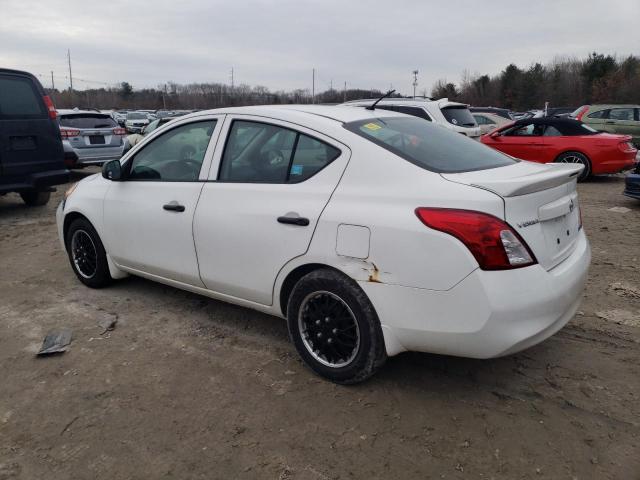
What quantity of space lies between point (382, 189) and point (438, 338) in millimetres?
839

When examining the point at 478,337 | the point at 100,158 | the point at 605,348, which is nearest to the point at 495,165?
the point at 478,337

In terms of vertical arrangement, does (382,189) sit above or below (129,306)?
above

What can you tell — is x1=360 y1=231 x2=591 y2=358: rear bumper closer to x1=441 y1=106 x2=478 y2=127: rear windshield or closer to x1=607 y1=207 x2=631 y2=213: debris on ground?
x1=607 y1=207 x2=631 y2=213: debris on ground

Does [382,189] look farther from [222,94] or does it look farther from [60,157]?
[222,94]

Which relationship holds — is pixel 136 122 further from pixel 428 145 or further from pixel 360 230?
pixel 360 230

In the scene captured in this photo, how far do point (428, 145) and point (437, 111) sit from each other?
7.27 m

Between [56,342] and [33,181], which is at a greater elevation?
[33,181]

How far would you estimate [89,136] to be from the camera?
11891 millimetres

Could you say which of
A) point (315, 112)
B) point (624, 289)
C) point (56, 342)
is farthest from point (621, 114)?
point (56, 342)

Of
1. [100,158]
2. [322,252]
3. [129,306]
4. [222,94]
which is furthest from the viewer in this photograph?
[222,94]

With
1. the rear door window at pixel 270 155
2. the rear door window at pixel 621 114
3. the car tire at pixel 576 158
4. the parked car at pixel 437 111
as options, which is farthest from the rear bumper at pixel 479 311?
the rear door window at pixel 621 114

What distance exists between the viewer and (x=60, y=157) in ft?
26.7

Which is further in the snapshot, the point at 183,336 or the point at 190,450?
the point at 183,336

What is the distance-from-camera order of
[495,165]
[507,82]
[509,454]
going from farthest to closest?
[507,82] → [495,165] → [509,454]
